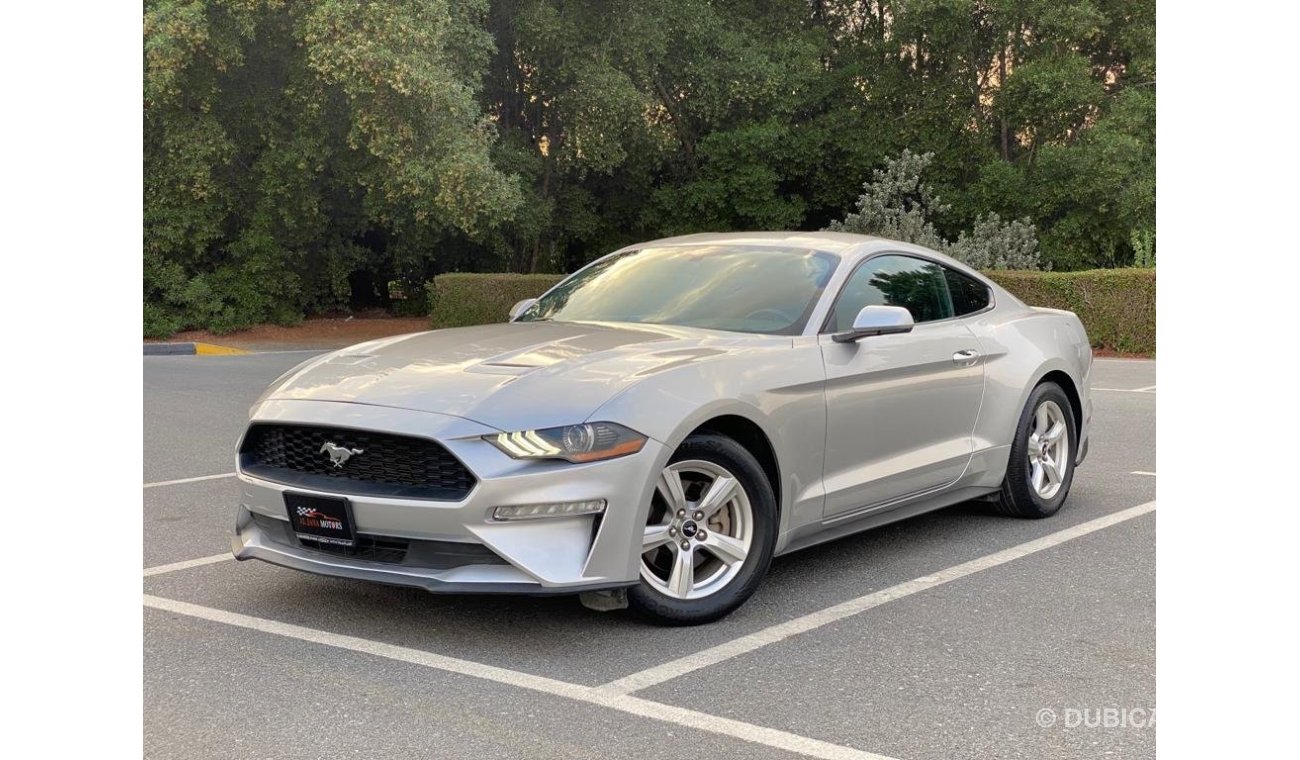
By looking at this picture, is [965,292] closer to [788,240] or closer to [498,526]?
[788,240]

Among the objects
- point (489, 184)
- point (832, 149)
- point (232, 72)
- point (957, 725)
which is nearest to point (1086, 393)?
point (957, 725)

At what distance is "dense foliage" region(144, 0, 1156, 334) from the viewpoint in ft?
74.3

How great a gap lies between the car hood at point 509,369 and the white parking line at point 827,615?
3.01ft

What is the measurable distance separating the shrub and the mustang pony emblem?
1859 centimetres

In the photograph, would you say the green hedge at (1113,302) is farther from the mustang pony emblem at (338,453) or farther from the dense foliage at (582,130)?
the mustang pony emblem at (338,453)

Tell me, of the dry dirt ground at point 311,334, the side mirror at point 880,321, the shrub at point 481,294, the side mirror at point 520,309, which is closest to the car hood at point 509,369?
the side mirror at point 880,321

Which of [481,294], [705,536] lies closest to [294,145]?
[481,294]

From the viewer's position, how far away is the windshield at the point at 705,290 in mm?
5797

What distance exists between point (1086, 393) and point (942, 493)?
1542mm

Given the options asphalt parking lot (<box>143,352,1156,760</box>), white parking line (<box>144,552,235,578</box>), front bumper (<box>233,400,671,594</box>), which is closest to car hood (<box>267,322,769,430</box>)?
front bumper (<box>233,400,671,594</box>)

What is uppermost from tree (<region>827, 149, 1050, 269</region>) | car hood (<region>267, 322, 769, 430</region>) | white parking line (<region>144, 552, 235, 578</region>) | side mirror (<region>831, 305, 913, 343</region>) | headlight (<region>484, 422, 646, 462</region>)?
tree (<region>827, 149, 1050, 269</region>)

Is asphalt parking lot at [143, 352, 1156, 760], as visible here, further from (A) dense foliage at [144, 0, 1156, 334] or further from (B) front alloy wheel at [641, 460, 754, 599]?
(A) dense foliage at [144, 0, 1156, 334]

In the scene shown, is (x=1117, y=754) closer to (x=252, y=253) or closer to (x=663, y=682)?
(x=663, y=682)

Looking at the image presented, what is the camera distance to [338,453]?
4781mm
